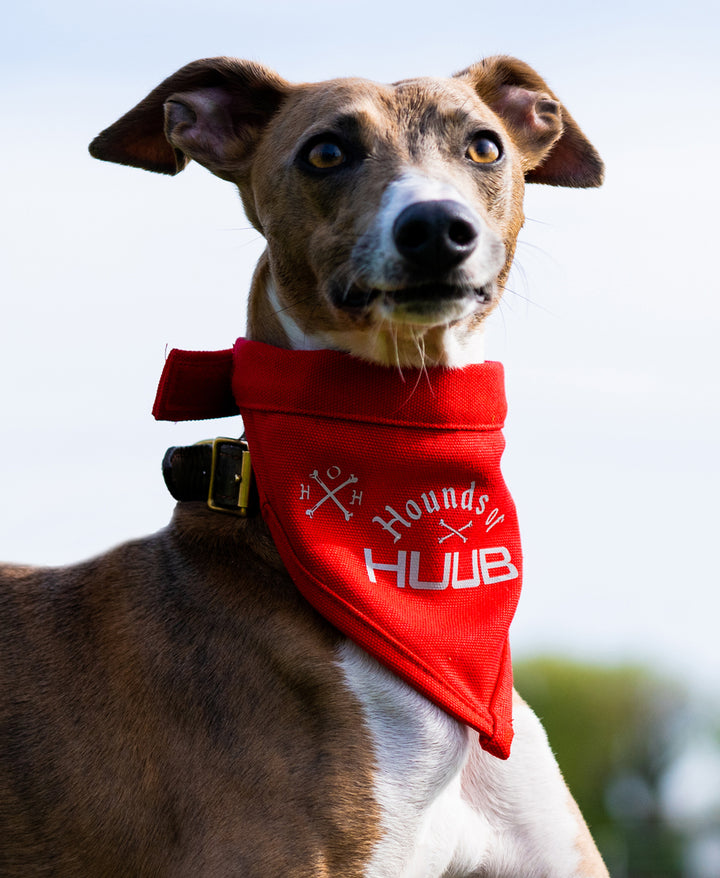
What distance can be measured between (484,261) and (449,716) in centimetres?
172

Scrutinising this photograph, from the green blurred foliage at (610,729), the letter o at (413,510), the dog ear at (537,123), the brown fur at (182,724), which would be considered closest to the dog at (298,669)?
the brown fur at (182,724)

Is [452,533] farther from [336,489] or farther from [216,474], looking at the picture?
[216,474]

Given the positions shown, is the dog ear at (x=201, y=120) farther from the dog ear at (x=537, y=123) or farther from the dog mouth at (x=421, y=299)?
the dog mouth at (x=421, y=299)

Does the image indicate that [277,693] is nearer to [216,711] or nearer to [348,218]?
[216,711]

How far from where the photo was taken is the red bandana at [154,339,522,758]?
4344mm

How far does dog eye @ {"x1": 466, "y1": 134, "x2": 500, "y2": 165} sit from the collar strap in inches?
60.1

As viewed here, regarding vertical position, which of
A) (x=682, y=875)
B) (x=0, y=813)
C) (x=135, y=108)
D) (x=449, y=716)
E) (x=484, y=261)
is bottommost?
(x=682, y=875)

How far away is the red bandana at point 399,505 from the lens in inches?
171

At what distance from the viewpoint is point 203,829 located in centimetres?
418

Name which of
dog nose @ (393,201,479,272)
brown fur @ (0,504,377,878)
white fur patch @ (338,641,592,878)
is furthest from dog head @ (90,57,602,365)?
white fur patch @ (338,641,592,878)

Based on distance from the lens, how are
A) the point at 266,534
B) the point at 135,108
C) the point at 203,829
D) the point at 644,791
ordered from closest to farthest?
the point at 203,829, the point at 266,534, the point at 135,108, the point at 644,791

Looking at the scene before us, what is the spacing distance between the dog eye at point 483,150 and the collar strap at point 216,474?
60.1 inches

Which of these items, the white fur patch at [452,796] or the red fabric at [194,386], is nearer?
the white fur patch at [452,796]

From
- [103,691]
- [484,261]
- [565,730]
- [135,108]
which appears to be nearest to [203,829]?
[103,691]
